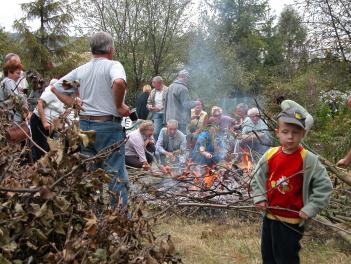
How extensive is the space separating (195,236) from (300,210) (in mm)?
1881

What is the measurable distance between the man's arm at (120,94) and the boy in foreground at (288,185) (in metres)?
1.44

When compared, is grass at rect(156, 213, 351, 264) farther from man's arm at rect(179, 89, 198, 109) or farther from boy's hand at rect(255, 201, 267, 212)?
man's arm at rect(179, 89, 198, 109)

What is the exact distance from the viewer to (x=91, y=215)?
2086 millimetres

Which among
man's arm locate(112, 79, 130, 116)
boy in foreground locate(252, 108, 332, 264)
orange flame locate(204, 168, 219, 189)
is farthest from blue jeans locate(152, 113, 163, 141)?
boy in foreground locate(252, 108, 332, 264)

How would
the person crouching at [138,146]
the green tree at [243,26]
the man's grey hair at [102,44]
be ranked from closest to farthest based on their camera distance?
the man's grey hair at [102,44], the person crouching at [138,146], the green tree at [243,26]

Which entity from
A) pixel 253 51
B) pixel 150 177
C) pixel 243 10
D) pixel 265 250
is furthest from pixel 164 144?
pixel 243 10

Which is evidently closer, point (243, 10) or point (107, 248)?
point (107, 248)

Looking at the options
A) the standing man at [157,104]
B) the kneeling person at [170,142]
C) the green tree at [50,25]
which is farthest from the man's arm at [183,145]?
the green tree at [50,25]

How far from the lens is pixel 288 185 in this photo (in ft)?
10.3

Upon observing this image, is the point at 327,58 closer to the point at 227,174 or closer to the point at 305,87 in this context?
the point at 305,87

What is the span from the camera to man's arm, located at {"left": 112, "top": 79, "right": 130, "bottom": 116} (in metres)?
4.11

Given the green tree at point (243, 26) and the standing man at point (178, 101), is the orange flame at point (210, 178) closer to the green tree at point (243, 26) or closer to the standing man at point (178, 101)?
the standing man at point (178, 101)

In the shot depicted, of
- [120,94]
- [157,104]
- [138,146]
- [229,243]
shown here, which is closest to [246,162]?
[229,243]

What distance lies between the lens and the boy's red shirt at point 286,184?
3129 mm
